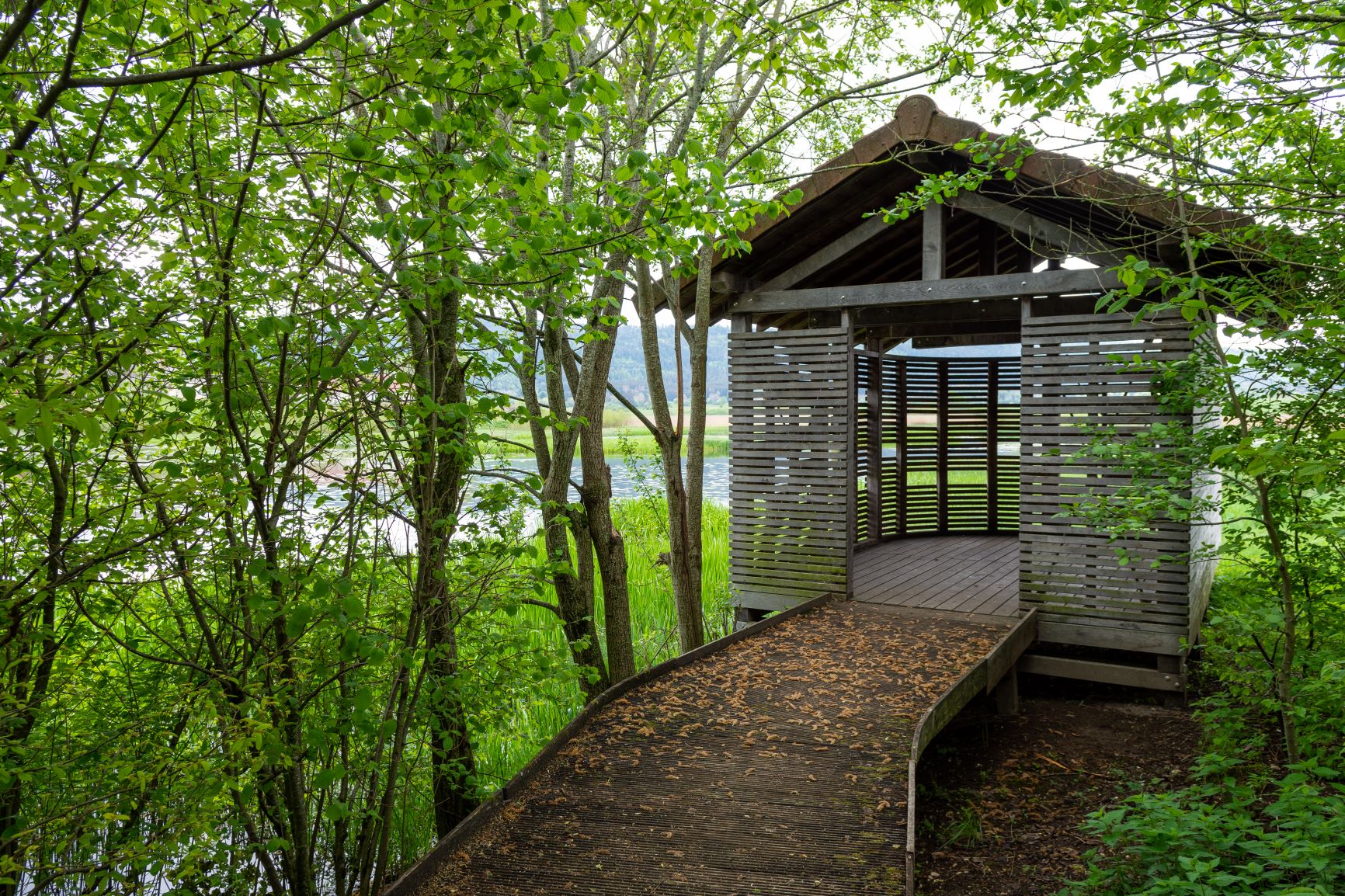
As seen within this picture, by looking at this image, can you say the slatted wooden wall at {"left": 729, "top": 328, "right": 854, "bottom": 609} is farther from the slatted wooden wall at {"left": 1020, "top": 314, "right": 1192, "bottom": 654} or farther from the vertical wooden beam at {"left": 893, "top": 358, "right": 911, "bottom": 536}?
the vertical wooden beam at {"left": 893, "top": 358, "right": 911, "bottom": 536}

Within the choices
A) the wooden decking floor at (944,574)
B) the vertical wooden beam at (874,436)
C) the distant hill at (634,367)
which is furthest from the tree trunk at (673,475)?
the vertical wooden beam at (874,436)

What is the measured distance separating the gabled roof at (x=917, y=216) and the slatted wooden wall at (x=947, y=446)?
2442 mm

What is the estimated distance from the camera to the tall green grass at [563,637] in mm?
3943

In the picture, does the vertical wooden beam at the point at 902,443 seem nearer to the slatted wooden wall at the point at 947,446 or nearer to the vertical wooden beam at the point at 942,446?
the slatted wooden wall at the point at 947,446

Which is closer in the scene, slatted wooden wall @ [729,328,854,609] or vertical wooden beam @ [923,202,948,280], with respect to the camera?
vertical wooden beam @ [923,202,948,280]

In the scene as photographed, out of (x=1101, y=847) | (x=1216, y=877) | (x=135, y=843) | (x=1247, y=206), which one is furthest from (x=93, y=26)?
(x=1101, y=847)

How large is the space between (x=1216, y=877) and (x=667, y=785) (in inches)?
82.1

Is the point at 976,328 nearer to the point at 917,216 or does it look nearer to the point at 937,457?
the point at 937,457

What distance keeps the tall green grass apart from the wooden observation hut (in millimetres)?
1676

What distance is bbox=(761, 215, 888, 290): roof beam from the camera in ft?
22.8

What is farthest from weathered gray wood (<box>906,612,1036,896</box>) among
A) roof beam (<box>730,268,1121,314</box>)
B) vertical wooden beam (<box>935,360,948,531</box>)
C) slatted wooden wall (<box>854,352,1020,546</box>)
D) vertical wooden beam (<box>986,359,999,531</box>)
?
vertical wooden beam (<box>986,359,999,531</box>)

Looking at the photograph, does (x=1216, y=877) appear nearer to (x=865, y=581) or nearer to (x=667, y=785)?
(x=667, y=785)

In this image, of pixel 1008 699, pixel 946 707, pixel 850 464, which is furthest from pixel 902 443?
pixel 946 707

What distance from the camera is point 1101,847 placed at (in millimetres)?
4273
